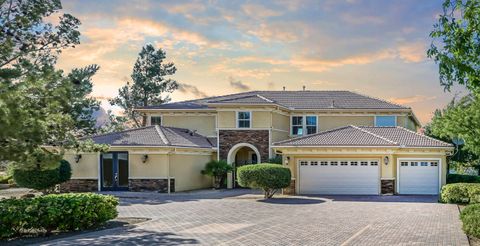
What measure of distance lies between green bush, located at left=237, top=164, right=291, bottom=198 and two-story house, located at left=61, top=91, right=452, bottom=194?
3.02m

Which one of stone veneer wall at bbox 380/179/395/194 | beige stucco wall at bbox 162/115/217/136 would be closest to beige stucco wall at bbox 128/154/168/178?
beige stucco wall at bbox 162/115/217/136

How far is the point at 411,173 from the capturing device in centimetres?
2842

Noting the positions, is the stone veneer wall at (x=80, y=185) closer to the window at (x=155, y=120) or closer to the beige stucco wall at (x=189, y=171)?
the beige stucco wall at (x=189, y=171)

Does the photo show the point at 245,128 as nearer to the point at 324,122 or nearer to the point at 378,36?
the point at 324,122

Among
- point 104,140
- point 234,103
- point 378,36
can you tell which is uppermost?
point 378,36

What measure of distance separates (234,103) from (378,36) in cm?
1481

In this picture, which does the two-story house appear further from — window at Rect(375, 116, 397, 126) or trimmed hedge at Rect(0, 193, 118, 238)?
trimmed hedge at Rect(0, 193, 118, 238)

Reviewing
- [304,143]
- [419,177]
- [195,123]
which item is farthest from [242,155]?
[419,177]

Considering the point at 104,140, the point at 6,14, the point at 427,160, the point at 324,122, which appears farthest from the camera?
the point at 324,122

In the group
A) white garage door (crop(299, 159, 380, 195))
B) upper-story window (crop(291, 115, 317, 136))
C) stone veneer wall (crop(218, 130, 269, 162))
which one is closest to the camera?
white garage door (crop(299, 159, 380, 195))

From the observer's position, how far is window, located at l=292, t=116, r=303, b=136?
37.0m

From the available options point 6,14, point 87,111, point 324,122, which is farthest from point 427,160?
point 87,111

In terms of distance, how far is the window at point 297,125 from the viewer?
1457 inches

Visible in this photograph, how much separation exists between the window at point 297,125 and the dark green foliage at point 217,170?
6764 millimetres
